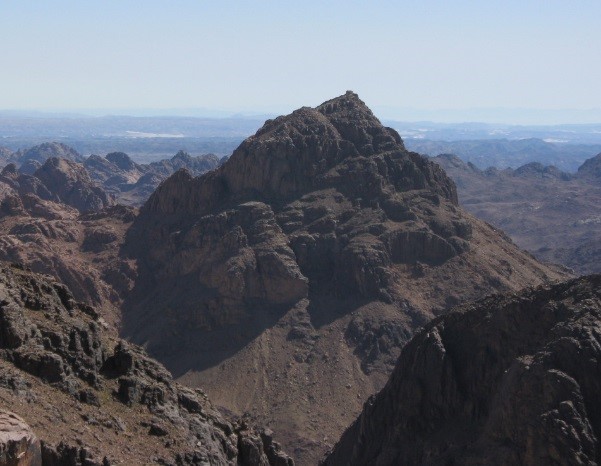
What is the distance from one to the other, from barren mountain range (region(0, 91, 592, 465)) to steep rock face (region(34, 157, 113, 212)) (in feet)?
198

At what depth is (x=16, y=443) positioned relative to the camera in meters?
26.4

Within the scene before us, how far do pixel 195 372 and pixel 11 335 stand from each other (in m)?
55.3

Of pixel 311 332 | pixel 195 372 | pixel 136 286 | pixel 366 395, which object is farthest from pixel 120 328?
pixel 366 395

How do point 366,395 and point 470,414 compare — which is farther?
point 366,395

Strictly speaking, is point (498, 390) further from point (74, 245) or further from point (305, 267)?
point (74, 245)

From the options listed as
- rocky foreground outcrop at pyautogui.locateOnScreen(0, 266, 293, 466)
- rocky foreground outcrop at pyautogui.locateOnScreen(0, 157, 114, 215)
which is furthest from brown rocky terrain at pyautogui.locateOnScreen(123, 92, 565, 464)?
rocky foreground outcrop at pyautogui.locateOnScreen(0, 157, 114, 215)

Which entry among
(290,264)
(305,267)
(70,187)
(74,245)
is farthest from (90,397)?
(70,187)

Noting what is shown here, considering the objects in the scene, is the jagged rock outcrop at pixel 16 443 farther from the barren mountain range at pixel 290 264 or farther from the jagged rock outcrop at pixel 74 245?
the jagged rock outcrop at pixel 74 245

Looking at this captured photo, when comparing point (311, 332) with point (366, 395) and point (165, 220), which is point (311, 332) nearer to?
point (366, 395)

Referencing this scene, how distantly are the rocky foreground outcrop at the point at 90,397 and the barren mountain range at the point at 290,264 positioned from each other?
118 ft

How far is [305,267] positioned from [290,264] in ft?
8.78

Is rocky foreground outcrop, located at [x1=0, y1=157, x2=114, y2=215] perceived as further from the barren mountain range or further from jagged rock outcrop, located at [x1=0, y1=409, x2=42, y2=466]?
jagged rock outcrop, located at [x1=0, y1=409, x2=42, y2=466]

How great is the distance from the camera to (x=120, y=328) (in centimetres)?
10100

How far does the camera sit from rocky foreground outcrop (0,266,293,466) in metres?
33.3
